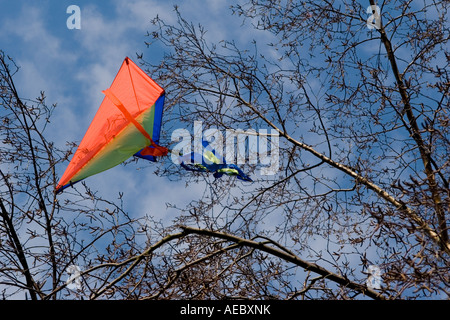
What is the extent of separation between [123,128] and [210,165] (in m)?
1.38

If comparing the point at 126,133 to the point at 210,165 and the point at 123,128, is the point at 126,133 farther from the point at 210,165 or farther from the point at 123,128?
the point at 210,165

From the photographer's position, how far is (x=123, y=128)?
6.94 meters

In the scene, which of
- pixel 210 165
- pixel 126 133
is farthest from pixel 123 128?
pixel 210 165

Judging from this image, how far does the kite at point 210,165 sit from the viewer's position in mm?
6898

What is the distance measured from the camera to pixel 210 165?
271 inches

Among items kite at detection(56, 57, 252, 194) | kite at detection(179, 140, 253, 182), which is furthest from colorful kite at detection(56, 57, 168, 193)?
kite at detection(179, 140, 253, 182)

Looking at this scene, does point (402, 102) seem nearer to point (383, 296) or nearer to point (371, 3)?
point (371, 3)

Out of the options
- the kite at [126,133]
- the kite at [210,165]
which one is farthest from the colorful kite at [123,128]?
Answer: the kite at [210,165]

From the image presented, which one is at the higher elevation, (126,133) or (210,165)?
(126,133)

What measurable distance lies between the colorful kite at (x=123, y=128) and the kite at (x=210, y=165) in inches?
17.7

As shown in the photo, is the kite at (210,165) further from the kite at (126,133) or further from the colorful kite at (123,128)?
the colorful kite at (123,128)

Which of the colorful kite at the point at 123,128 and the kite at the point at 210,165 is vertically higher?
the colorful kite at the point at 123,128
